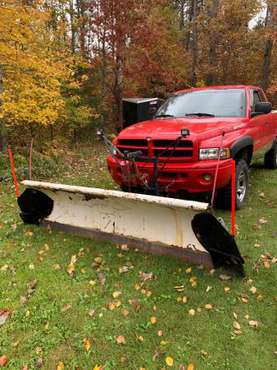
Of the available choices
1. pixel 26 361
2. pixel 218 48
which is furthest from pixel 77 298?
pixel 218 48

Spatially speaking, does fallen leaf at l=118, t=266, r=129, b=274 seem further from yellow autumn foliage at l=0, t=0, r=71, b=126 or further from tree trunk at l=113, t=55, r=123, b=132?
tree trunk at l=113, t=55, r=123, b=132

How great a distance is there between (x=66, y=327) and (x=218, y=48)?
17060 millimetres

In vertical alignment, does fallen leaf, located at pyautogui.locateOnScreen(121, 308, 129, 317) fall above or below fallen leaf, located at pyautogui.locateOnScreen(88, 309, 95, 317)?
above

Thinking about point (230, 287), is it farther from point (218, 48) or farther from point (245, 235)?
point (218, 48)

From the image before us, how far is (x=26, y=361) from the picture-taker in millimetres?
2639

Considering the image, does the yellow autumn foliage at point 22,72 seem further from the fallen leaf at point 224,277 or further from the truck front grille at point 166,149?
the fallen leaf at point 224,277

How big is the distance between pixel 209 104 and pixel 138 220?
2659 millimetres

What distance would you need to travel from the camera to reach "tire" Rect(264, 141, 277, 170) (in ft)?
25.2

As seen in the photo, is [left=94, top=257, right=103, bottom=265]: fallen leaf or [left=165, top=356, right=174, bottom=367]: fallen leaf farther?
[left=94, top=257, right=103, bottom=265]: fallen leaf

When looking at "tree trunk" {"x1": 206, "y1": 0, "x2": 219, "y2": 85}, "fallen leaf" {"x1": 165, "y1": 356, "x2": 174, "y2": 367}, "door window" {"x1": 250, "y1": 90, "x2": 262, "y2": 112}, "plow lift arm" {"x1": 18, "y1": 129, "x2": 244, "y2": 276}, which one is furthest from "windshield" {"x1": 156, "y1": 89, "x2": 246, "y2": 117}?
"tree trunk" {"x1": 206, "y1": 0, "x2": 219, "y2": 85}

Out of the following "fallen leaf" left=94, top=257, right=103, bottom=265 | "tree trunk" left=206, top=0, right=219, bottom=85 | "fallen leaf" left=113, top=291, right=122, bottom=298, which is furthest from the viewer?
"tree trunk" left=206, top=0, right=219, bottom=85

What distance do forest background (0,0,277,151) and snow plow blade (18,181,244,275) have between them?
3617 millimetres

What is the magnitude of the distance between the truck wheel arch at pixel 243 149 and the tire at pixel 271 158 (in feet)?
7.83

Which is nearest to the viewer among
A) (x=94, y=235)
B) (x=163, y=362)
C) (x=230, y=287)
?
(x=163, y=362)
